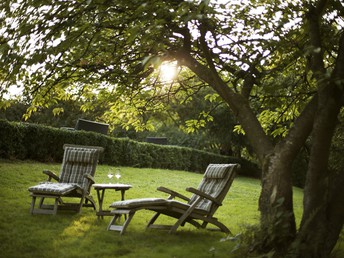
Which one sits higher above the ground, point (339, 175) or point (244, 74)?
point (244, 74)

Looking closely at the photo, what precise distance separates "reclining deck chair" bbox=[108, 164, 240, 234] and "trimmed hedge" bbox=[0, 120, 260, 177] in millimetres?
7312

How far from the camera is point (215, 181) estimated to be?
289 inches

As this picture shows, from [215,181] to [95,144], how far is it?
9692 millimetres

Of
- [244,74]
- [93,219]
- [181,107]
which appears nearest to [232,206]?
[93,219]

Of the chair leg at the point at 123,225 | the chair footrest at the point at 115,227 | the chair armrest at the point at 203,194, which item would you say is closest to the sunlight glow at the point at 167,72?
the chair armrest at the point at 203,194

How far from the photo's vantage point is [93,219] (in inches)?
288

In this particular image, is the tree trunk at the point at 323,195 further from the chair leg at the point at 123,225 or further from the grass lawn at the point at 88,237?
the chair leg at the point at 123,225

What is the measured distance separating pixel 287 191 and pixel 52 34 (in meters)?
3.17

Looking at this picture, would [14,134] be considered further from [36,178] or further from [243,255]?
[243,255]

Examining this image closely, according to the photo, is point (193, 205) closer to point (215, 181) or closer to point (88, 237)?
point (215, 181)

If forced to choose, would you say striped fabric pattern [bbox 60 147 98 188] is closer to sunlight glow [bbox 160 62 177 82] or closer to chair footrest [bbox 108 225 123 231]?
chair footrest [bbox 108 225 123 231]

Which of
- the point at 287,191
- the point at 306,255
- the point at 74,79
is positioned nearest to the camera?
the point at 306,255

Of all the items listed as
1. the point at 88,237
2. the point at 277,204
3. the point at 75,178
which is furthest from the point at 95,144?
the point at 277,204

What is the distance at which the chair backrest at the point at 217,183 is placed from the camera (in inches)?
271
